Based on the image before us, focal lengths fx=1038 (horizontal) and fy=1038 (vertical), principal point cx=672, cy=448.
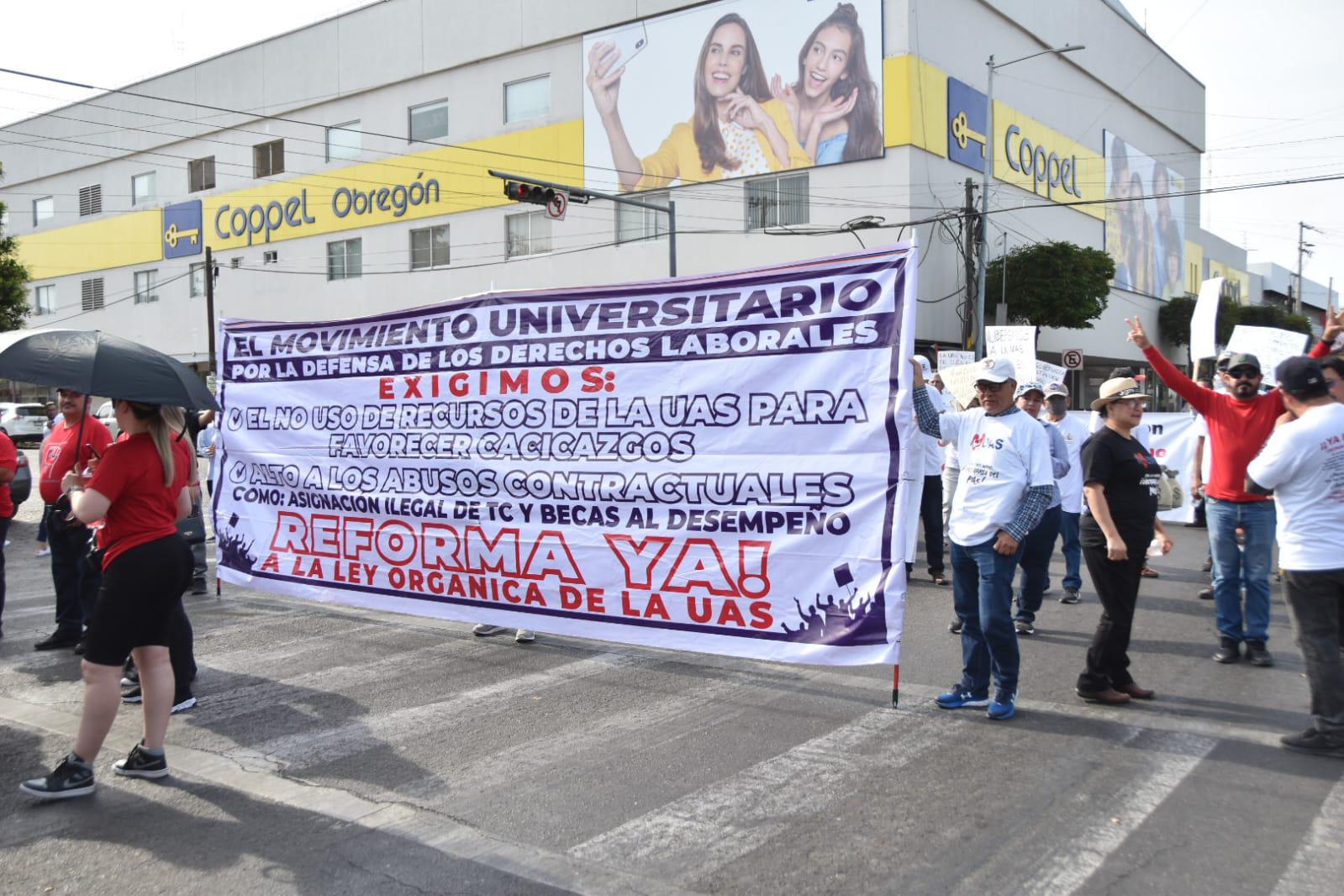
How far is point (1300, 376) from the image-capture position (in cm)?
509

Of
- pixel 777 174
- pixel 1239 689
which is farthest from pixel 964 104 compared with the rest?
pixel 1239 689

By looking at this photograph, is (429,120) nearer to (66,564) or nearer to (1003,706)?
(66,564)

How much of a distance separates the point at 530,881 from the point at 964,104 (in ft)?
97.2

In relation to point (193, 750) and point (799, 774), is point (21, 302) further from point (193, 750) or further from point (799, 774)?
point (799, 774)

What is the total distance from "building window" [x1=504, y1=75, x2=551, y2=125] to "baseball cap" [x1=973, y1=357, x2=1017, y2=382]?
29405 millimetres

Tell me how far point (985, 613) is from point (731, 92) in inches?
1007

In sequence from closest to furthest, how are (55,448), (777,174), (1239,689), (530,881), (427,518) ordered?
(530,881) < (1239,689) < (427,518) < (55,448) < (777,174)

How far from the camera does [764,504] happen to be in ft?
17.6

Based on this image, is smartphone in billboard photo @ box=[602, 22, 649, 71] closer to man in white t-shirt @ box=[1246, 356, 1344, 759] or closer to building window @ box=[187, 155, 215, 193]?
building window @ box=[187, 155, 215, 193]

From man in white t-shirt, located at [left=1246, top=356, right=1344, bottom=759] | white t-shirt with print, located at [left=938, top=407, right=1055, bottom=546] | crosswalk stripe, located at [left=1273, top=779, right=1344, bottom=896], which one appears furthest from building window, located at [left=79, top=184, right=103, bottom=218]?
crosswalk stripe, located at [left=1273, top=779, right=1344, bottom=896]

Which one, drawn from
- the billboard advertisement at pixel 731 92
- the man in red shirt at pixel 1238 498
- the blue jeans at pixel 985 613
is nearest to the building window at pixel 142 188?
the billboard advertisement at pixel 731 92

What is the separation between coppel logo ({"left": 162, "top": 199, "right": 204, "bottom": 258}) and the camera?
4306 centimetres

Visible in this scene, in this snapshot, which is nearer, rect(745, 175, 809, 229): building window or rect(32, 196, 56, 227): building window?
rect(745, 175, 809, 229): building window

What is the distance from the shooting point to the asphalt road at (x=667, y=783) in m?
3.74
